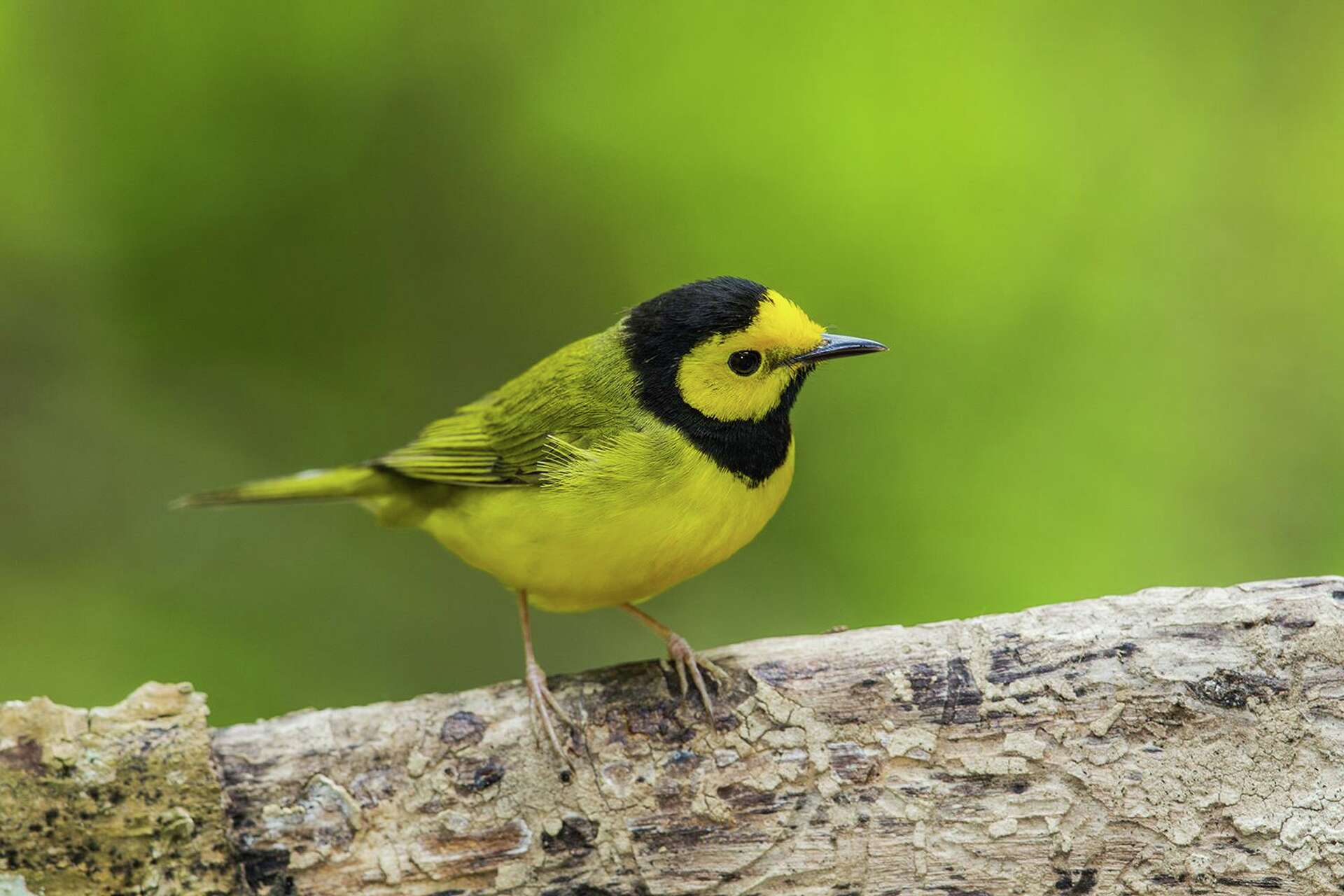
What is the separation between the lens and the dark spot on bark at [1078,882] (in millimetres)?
3281

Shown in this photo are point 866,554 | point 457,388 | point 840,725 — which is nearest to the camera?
point 840,725

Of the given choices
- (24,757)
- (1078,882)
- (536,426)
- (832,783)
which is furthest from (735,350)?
(24,757)

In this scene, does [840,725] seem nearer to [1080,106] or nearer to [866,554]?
[866,554]

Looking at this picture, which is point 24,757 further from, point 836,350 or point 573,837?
point 836,350

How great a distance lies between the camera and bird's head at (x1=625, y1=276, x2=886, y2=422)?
12.6 feet

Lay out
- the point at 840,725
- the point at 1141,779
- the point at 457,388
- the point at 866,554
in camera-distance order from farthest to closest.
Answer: the point at 457,388, the point at 866,554, the point at 840,725, the point at 1141,779

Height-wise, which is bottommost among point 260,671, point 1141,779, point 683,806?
point 1141,779

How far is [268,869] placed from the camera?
11.2 feet

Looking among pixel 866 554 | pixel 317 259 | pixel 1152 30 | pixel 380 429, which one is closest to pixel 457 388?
pixel 380 429

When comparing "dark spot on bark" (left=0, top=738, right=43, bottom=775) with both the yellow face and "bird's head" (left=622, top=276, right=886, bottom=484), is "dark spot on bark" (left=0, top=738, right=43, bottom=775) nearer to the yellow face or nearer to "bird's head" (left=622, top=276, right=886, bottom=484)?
"bird's head" (left=622, top=276, right=886, bottom=484)

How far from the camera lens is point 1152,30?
603 centimetres

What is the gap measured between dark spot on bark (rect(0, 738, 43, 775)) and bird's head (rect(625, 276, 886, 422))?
2.05 metres

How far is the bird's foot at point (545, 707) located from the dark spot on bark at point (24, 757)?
1386mm

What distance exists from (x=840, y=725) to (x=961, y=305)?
8.55 ft
